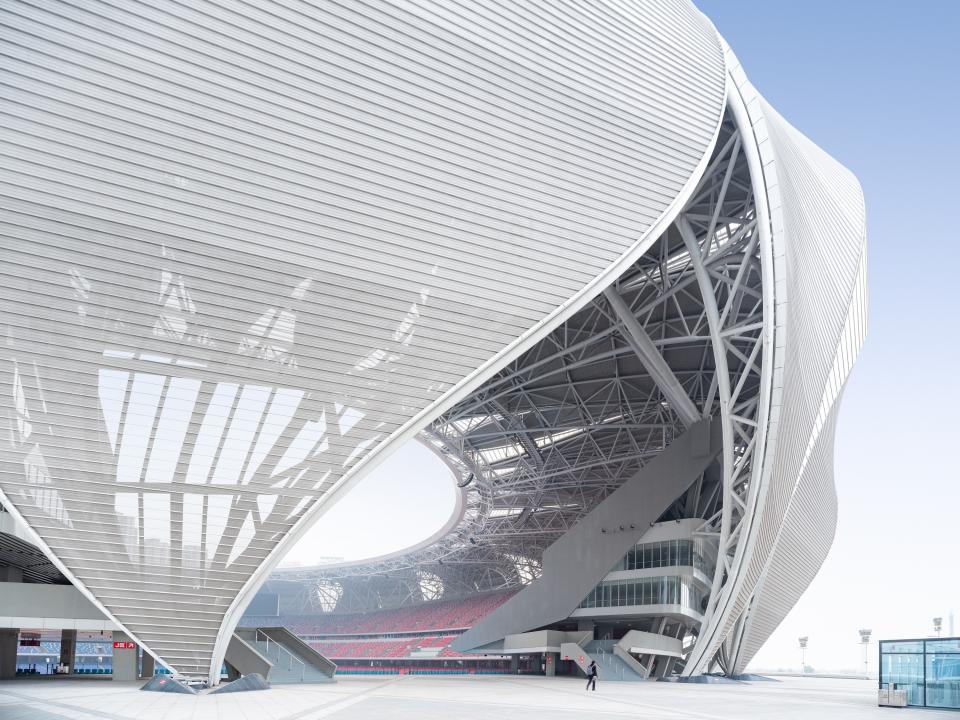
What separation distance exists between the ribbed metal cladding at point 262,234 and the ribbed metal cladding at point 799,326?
6455 millimetres

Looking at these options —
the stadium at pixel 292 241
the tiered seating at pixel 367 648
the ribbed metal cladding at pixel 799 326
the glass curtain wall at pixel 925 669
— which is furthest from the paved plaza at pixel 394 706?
the tiered seating at pixel 367 648

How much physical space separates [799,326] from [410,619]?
96150mm

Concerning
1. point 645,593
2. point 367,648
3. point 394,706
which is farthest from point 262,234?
point 367,648

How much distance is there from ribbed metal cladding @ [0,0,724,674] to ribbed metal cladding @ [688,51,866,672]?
6.45m

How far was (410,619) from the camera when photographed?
119375 millimetres

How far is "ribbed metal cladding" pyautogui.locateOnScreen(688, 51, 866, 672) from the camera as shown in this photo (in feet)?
102

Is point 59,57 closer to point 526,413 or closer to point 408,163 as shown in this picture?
point 408,163

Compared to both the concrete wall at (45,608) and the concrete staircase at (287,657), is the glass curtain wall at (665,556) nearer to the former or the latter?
the concrete staircase at (287,657)

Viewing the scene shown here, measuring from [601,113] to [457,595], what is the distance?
338 feet

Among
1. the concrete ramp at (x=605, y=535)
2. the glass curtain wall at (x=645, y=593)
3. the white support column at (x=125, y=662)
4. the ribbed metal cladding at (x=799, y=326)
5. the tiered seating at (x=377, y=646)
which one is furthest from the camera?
the tiered seating at (x=377, y=646)

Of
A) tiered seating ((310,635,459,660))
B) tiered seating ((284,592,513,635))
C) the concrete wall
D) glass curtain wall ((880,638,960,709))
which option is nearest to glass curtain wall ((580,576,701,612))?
glass curtain wall ((880,638,960,709))

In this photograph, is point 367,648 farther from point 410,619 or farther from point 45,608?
point 45,608

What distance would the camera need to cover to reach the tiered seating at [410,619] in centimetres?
10443

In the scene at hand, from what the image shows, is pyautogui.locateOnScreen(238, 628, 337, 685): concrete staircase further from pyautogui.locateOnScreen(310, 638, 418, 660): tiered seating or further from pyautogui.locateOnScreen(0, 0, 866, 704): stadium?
pyautogui.locateOnScreen(310, 638, 418, 660): tiered seating
